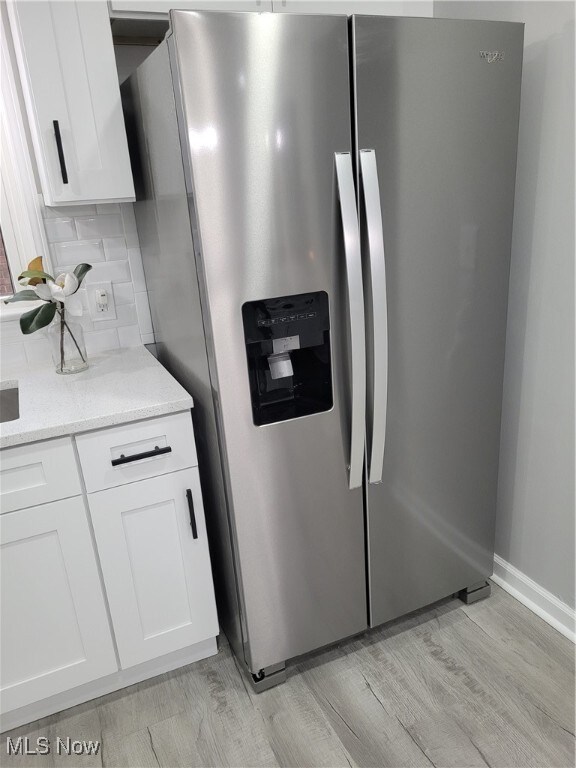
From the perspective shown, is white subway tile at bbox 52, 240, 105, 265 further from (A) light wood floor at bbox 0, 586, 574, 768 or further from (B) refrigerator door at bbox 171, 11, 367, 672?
(A) light wood floor at bbox 0, 586, 574, 768

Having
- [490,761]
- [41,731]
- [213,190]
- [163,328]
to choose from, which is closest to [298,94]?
[213,190]

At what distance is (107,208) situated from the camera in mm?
2027

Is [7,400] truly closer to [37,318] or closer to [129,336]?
[37,318]

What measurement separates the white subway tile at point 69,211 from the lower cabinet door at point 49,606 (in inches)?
39.9

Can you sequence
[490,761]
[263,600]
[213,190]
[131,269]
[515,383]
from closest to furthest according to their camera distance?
[213,190] < [490,761] < [263,600] < [515,383] < [131,269]

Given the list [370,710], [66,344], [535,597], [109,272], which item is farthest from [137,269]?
[535,597]

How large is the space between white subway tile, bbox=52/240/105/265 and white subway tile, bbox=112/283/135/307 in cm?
11

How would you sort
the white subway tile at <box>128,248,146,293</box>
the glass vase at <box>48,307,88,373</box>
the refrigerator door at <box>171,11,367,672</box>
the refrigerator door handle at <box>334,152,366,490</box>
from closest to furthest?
the refrigerator door at <box>171,11,367,672</box>, the refrigerator door handle at <box>334,152,366,490</box>, the glass vase at <box>48,307,88,373</box>, the white subway tile at <box>128,248,146,293</box>

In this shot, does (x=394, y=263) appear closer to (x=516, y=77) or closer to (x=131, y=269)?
(x=516, y=77)

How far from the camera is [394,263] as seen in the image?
59.2 inches

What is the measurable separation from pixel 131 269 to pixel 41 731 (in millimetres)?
1498

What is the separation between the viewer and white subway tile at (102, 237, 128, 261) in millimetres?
2059

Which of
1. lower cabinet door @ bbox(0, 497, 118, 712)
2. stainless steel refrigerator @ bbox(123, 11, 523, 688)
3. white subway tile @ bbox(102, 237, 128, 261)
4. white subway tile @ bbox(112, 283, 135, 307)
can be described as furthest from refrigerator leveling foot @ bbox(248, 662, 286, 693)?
white subway tile @ bbox(102, 237, 128, 261)

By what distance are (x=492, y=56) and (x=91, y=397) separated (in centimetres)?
141
